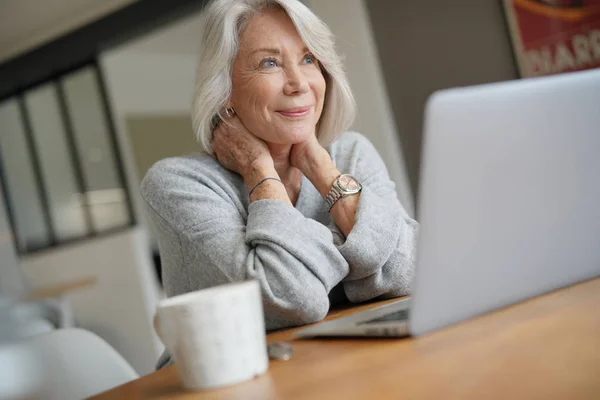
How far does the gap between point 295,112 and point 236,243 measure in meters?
0.34

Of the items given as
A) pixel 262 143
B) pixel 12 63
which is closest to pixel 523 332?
pixel 262 143

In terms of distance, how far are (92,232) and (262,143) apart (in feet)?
16.6

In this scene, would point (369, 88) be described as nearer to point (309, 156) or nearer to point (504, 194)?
point (309, 156)

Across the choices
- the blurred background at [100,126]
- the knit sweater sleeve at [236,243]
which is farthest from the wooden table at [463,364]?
the blurred background at [100,126]

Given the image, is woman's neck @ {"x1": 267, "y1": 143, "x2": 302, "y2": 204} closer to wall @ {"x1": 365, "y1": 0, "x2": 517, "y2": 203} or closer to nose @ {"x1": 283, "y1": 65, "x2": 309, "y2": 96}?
nose @ {"x1": 283, "y1": 65, "x2": 309, "y2": 96}

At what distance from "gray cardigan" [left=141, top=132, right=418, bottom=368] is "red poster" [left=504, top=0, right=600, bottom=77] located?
2077 millimetres

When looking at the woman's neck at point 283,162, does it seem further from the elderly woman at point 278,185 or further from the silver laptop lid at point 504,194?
the silver laptop lid at point 504,194

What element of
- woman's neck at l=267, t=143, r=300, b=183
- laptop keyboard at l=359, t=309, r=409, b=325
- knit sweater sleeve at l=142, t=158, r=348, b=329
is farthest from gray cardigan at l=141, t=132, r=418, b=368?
laptop keyboard at l=359, t=309, r=409, b=325

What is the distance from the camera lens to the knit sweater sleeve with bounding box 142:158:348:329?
1.06m

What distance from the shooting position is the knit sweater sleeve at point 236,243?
41.7 inches

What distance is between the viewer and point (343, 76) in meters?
1.49

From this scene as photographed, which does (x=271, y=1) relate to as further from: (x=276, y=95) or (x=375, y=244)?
(x=375, y=244)

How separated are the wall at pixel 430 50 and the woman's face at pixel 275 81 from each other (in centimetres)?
227

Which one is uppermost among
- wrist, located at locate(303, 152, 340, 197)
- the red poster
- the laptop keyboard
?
the red poster
